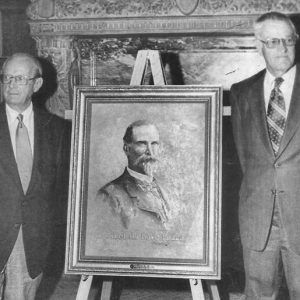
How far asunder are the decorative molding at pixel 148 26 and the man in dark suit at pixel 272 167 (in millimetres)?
1040

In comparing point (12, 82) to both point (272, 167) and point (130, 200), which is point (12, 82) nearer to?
point (130, 200)

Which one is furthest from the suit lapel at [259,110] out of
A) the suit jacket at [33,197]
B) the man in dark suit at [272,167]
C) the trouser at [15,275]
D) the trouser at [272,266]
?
the trouser at [15,275]

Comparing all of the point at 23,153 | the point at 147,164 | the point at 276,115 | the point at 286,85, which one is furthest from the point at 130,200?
the point at 286,85

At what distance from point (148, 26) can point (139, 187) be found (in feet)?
4.44

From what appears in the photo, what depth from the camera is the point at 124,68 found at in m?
3.29

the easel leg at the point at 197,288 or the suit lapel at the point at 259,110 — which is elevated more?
the suit lapel at the point at 259,110

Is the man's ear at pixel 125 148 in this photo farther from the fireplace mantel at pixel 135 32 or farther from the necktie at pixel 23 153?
the fireplace mantel at pixel 135 32

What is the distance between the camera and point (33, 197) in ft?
7.27

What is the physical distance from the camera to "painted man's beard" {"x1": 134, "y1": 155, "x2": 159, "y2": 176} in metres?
2.24

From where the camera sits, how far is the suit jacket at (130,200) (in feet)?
7.25

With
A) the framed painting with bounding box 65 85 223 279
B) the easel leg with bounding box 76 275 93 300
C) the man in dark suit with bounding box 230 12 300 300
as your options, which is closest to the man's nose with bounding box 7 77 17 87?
the framed painting with bounding box 65 85 223 279

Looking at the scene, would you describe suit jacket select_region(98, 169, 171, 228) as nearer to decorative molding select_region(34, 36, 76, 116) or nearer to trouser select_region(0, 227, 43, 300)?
trouser select_region(0, 227, 43, 300)

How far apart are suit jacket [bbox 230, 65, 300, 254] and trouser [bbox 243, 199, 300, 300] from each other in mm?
34

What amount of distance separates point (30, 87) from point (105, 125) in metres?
0.41
